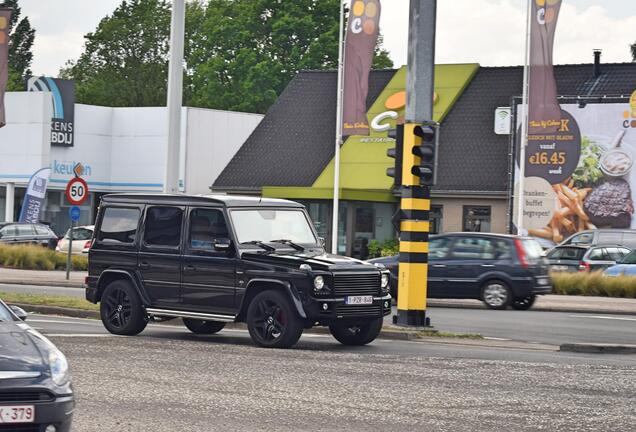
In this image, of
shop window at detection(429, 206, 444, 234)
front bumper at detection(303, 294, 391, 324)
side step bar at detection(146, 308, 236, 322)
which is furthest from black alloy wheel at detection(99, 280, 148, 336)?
shop window at detection(429, 206, 444, 234)

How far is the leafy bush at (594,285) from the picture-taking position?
114 feet

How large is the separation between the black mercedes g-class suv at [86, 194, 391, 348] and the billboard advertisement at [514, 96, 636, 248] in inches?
1289

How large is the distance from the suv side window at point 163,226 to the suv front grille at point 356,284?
250cm

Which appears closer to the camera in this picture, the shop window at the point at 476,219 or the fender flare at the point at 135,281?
the fender flare at the point at 135,281

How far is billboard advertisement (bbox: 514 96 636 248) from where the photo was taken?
50.4 metres

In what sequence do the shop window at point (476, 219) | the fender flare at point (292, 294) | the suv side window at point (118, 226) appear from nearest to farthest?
the fender flare at point (292, 294)
the suv side window at point (118, 226)
the shop window at point (476, 219)

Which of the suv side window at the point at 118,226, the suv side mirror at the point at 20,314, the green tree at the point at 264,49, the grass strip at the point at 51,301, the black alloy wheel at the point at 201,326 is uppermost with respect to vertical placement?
the green tree at the point at 264,49

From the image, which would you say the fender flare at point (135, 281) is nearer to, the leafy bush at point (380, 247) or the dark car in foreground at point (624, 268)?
the dark car in foreground at point (624, 268)

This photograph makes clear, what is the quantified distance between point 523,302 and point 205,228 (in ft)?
42.0

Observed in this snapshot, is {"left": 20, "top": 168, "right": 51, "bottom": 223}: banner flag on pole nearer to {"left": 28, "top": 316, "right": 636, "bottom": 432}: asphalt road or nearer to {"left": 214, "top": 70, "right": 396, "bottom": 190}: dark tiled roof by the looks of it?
{"left": 214, "top": 70, "right": 396, "bottom": 190}: dark tiled roof

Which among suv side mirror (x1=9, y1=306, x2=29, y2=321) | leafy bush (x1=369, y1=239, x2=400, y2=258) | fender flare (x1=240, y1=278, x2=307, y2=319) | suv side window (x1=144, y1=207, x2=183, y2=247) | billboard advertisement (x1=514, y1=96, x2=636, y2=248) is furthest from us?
leafy bush (x1=369, y1=239, x2=400, y2=258)

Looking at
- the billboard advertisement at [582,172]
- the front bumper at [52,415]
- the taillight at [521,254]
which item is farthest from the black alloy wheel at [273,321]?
the billboard advertisement at [582,172]

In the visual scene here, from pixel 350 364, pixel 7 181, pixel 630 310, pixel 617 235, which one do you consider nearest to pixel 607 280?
pixel 630 310

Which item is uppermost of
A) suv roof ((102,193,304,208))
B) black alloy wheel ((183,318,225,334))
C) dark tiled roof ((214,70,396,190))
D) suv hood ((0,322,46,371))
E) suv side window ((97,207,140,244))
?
dark tiled roof ((214,70,396,190))
